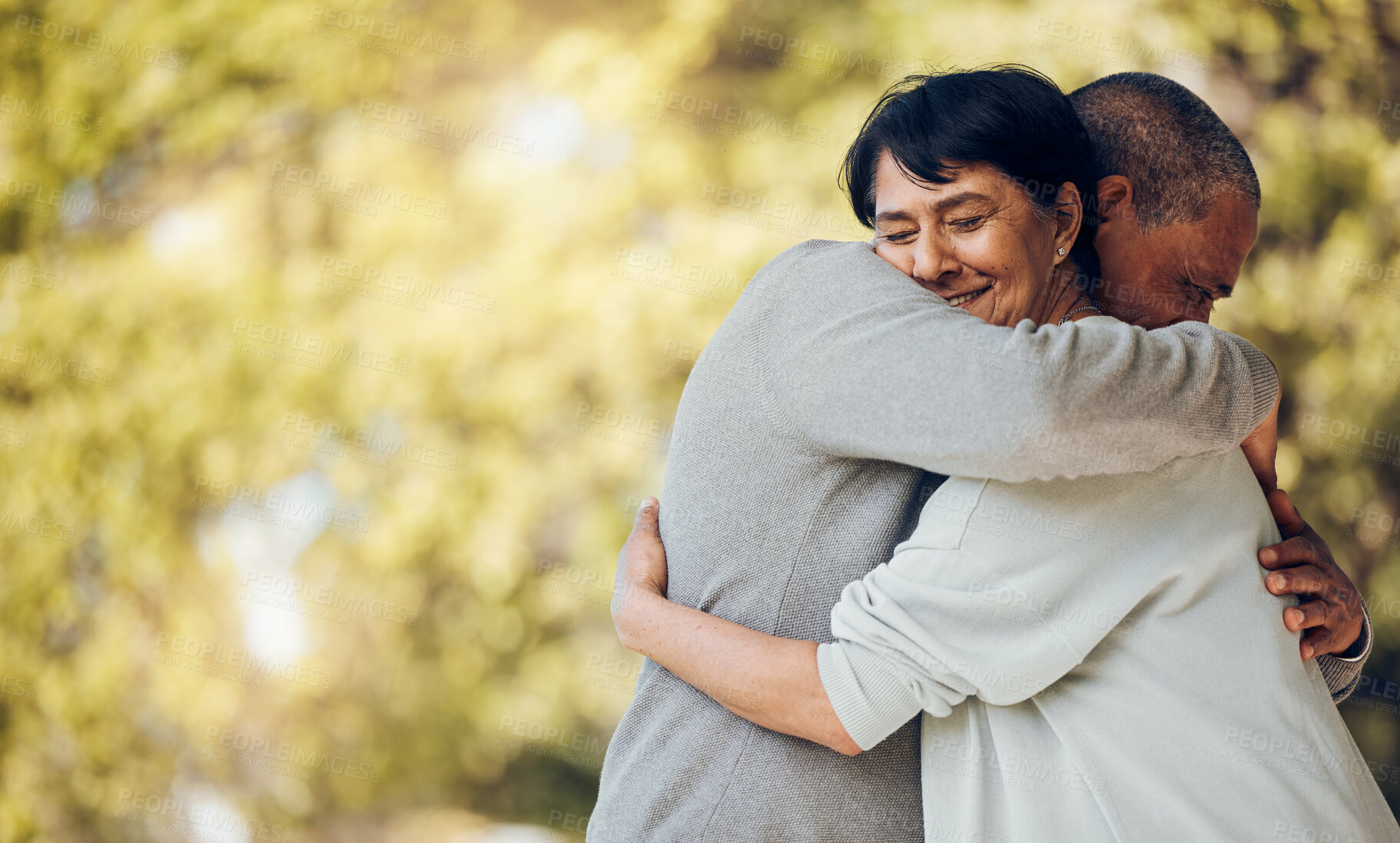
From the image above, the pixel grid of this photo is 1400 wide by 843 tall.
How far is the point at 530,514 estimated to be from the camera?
3.73 meters

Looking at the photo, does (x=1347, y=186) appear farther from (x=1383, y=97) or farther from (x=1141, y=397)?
(x=1141, y=397)

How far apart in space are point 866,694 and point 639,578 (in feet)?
1.15

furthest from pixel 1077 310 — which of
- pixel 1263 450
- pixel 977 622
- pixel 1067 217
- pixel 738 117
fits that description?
pixel 738 117

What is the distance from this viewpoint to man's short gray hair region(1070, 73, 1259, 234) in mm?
1336

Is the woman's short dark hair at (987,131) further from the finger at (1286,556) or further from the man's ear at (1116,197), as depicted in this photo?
the finger at (1286,556)

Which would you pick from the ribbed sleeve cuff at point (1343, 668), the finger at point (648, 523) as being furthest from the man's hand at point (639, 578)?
the ribbed sleeve cuff at point (1343, 668)

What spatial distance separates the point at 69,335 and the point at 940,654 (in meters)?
4.08

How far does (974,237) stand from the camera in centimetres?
124

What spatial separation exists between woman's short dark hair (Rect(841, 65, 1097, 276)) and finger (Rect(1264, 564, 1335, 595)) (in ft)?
1.69

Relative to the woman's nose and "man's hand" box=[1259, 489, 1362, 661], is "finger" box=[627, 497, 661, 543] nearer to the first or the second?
the woman's nose

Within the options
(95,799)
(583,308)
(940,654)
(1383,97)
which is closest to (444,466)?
(583,308)

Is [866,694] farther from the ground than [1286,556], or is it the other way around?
[1286,556]

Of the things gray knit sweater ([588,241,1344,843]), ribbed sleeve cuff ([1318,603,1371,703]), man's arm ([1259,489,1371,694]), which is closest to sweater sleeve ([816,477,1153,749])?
gray knit sweater ([588,241,1344,843])

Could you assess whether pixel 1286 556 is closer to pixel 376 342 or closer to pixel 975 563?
pixel 975 563
